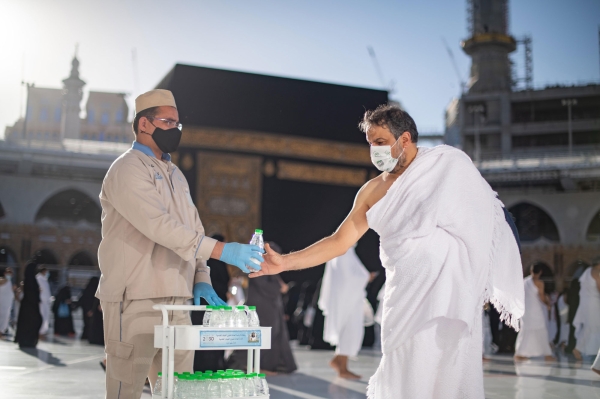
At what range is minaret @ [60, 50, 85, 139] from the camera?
89.0 feet

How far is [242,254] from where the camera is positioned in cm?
215

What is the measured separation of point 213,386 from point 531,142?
35.1 meters

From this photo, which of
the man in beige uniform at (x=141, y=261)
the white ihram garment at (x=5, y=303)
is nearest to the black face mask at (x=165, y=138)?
the man in beige uniform at (x=141, y=261)

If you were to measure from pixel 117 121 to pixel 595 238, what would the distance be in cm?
2561

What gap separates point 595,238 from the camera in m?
23.5

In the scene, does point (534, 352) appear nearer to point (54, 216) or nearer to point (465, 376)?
point (465, 376)

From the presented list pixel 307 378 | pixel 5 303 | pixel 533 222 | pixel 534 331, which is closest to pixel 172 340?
pixel 307 378

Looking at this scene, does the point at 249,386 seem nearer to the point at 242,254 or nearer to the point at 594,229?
the point at 242,254

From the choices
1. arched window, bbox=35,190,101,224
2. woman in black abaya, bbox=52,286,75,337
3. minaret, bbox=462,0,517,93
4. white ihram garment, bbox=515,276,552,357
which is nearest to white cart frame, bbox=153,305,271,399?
white ihram garment, bbox=515,276,552,357

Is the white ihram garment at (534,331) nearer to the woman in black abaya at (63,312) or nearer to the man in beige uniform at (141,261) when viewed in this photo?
the man in beige uniform at (141,261)

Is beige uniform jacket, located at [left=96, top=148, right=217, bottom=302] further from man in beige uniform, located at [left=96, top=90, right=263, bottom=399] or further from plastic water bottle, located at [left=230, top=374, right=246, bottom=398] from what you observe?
plastic water bottle, located at [left=230, top=374, right=246, bottom=398]

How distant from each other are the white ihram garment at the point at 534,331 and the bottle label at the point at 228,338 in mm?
6887

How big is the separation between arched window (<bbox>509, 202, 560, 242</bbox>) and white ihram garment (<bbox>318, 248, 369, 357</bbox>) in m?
20.4

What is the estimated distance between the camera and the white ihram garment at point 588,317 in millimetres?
8055
